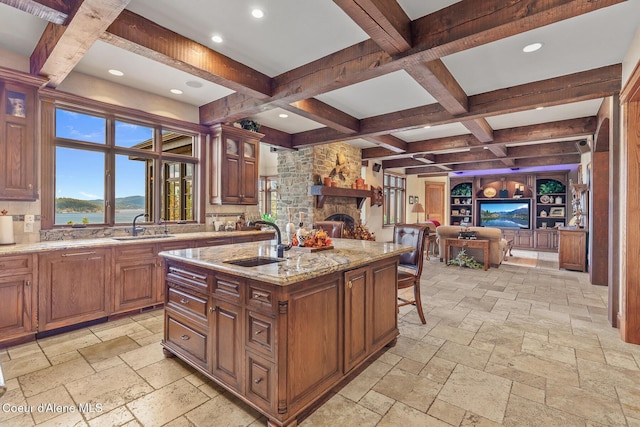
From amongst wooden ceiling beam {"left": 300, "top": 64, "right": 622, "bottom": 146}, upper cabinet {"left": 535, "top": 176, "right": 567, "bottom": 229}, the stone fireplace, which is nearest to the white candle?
the stone fireplace

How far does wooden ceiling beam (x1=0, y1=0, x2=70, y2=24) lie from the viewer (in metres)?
2.04

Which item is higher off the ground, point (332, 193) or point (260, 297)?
point (332, 193)

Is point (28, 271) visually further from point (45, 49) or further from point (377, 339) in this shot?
point (377, 339)

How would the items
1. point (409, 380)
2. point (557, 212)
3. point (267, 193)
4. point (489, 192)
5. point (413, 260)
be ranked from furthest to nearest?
point (489, 192)
point (557, 212)
point (267, 193)
point (413, 260)
point (409, 380)

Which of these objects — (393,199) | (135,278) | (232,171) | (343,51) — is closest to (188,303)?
(135,278)

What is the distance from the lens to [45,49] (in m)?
2.75

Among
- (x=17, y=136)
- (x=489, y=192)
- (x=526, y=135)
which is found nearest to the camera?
(x=17, y=136)

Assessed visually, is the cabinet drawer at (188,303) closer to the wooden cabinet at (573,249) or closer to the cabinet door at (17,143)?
the cabinet door at (17,143)

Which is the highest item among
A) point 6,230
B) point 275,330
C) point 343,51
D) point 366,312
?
point 343,51

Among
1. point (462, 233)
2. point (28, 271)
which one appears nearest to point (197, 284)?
point (28, 271)

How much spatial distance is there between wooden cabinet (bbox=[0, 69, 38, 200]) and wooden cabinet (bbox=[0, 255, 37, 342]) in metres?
0.72

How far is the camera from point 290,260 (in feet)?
7.56

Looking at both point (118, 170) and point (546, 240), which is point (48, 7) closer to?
point (118, 170)

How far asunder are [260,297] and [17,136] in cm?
320
